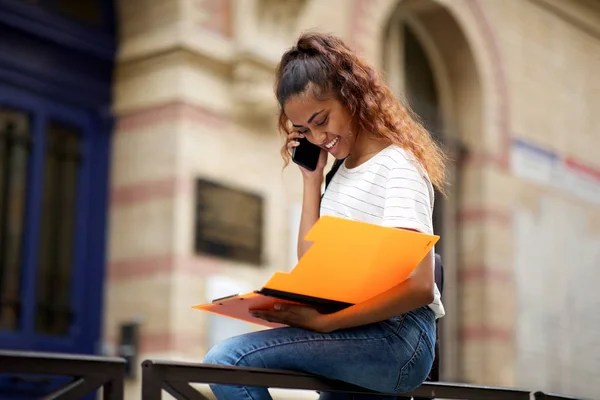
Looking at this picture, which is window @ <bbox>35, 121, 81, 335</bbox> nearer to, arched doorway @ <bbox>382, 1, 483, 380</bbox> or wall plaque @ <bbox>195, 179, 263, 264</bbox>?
wall plaque @ <bbox>195, 179, 263, 264</bbox>

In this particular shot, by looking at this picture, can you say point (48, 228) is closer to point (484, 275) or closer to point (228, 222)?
point (228, 222)

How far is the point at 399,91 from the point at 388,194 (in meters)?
6.08

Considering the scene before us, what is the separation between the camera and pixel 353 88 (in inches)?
89.5

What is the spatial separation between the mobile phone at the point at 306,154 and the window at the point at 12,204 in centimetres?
392

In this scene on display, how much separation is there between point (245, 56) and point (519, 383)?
4.34m

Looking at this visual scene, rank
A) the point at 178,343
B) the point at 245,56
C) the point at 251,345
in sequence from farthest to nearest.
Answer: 1. the point at 245,56
2. the point at 178,343
3. the point at 251,345

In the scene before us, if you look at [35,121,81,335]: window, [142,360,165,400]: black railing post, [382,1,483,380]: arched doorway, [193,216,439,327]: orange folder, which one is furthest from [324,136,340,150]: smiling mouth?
[382,1,483,380]: arched doorway

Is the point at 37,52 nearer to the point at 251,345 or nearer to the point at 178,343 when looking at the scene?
the point at 178,343

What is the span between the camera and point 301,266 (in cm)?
202

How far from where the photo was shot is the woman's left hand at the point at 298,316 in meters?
2.16

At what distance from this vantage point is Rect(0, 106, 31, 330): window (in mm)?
5934

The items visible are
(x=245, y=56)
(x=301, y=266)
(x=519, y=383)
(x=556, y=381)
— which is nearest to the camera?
(x=301, y=266)

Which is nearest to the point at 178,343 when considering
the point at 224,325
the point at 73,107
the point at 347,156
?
the point at 224,325

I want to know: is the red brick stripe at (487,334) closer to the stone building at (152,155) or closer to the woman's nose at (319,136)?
the stone building at (152,155)
